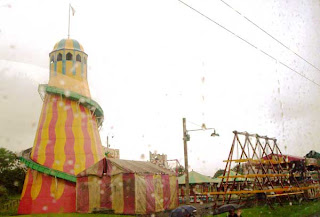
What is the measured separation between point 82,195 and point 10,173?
717 inches

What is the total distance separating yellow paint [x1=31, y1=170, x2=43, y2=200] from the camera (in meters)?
21.7

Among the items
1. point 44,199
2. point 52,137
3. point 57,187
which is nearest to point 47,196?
point 44,199

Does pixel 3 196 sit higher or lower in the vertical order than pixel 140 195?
lower

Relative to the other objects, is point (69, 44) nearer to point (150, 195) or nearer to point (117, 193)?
point (117, 193)

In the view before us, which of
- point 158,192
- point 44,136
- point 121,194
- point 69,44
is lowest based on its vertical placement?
point 158,192

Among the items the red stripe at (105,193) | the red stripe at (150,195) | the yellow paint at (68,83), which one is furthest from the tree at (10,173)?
the red stripe at (150,195)

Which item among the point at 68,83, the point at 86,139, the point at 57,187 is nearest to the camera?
the point at 57,187

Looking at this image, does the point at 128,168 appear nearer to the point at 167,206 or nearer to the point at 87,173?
the point at 87,173

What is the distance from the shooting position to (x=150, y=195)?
19.4 meters

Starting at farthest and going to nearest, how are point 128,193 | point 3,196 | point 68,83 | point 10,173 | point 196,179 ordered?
point 10,173
point 196,179
point 3,196
point 68,83
point 128,193

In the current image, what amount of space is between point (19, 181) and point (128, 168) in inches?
783

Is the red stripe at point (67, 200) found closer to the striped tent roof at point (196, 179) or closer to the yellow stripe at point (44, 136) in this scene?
the yellow stripe at point (44, 136)

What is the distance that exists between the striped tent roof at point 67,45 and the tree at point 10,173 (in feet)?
45.8

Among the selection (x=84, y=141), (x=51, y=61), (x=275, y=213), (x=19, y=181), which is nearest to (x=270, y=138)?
(x=275, y=213)
